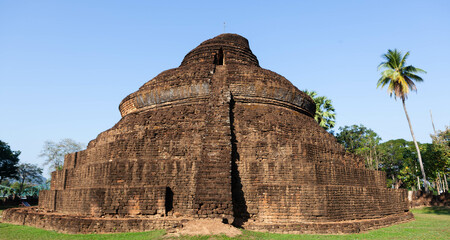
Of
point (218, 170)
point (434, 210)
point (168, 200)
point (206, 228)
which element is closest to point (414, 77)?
point (434, 210)

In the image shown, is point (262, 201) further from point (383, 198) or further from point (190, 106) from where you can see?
point (383, 198)

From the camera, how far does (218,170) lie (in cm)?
971

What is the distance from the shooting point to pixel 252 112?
12.9m

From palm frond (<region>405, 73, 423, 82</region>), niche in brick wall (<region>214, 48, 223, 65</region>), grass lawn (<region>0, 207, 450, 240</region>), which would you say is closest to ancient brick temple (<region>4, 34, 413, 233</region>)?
grass lawn (<region>0, 207, 450, 240</region>)

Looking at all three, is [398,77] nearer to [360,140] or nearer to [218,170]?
[360,140]

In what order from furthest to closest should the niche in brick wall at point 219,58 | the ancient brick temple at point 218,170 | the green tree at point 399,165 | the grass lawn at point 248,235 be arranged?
the green tree at point 399,165, the niche in brick wall at point 219,58, the ancient brick temple at point 218,170, the grass lawn at point 248,235

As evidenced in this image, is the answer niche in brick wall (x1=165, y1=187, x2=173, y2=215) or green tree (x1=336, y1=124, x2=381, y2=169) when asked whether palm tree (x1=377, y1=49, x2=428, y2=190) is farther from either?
niche in brick wall (x1=165, y1=187, x2=173, y2=215)

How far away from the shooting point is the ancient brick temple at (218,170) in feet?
31.9

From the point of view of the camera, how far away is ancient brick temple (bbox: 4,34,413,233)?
9.72 meters

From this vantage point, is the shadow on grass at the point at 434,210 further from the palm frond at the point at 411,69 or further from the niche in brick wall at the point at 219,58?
the niche in brick wall at the point at 219,58

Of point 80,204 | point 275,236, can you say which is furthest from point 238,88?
point 80,204

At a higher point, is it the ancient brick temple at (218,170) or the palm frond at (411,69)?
the palm frond at (411,69)

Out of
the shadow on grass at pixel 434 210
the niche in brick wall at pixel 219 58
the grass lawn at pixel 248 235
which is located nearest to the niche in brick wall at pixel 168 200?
the grass lawn at pixel 248 235

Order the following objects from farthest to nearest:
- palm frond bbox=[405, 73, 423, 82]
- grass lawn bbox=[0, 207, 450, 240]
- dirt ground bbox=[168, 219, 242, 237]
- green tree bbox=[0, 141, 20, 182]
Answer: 1. green tree bbox=[0, 141, 20, 182]
2. palm frond bbox=[405, 73, 423, 82]
3. grass lawn bbox=[0, 207, 450, 240]
4. dirt ground bbox=[168, 219, 242, 237]
